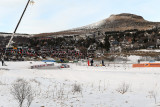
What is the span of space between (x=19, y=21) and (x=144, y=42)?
50251mm

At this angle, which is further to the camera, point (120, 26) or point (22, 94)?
point (120, 26)

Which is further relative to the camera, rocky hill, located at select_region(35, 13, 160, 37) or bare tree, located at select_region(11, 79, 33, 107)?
rocky hill, located at select_region(35, 13, 160, 37)

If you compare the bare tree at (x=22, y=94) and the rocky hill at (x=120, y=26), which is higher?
the rocky hill at (x=120, y=26)

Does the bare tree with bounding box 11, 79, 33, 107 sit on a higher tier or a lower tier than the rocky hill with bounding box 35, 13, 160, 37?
lower

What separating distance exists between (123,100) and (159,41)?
6010 cm

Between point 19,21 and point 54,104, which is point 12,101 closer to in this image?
point 54,104

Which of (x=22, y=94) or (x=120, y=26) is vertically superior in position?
(x=120, y=26)

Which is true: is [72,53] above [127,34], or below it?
below

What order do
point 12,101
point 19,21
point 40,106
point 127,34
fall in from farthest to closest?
1. point 127,34
2. point 19,21
3. point 12,101
4. point 40,106

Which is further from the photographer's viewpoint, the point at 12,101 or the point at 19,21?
the point at 19,21

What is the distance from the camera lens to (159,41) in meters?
63.4

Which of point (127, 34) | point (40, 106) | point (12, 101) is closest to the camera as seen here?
point (40, 106)

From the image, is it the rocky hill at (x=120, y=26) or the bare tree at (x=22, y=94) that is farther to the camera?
the rocky hill at (x=120, y=26)

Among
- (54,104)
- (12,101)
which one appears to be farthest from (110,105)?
(12,101)
